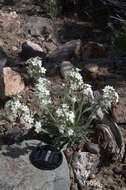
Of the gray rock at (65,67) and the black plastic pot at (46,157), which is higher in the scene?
the gray rock at (65,67)

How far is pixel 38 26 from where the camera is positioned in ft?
17.4

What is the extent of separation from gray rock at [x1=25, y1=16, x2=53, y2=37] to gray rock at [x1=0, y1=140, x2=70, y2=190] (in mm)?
2988

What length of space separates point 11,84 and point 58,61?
3.06ft

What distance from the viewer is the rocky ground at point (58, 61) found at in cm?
301

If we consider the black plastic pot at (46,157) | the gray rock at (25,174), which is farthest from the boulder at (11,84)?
the black plastic pot at (46,157)

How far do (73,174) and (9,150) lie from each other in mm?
671

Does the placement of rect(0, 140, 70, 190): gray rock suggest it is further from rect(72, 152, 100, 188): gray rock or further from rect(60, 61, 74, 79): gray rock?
rect(60, 61, 74, 79): gray rock

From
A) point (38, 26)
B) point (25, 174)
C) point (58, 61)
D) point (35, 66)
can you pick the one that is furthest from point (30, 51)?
point (25, 174)

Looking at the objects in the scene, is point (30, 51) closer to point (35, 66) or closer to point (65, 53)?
point (65, 53)

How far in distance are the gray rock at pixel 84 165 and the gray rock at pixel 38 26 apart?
9.69ft

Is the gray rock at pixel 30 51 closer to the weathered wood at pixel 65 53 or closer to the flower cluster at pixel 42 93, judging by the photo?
the weathered wood at pixel 65 53

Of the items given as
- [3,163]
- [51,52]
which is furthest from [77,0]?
[3,163]

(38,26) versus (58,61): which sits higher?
(38,26)

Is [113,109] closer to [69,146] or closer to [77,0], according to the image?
[69,146]
